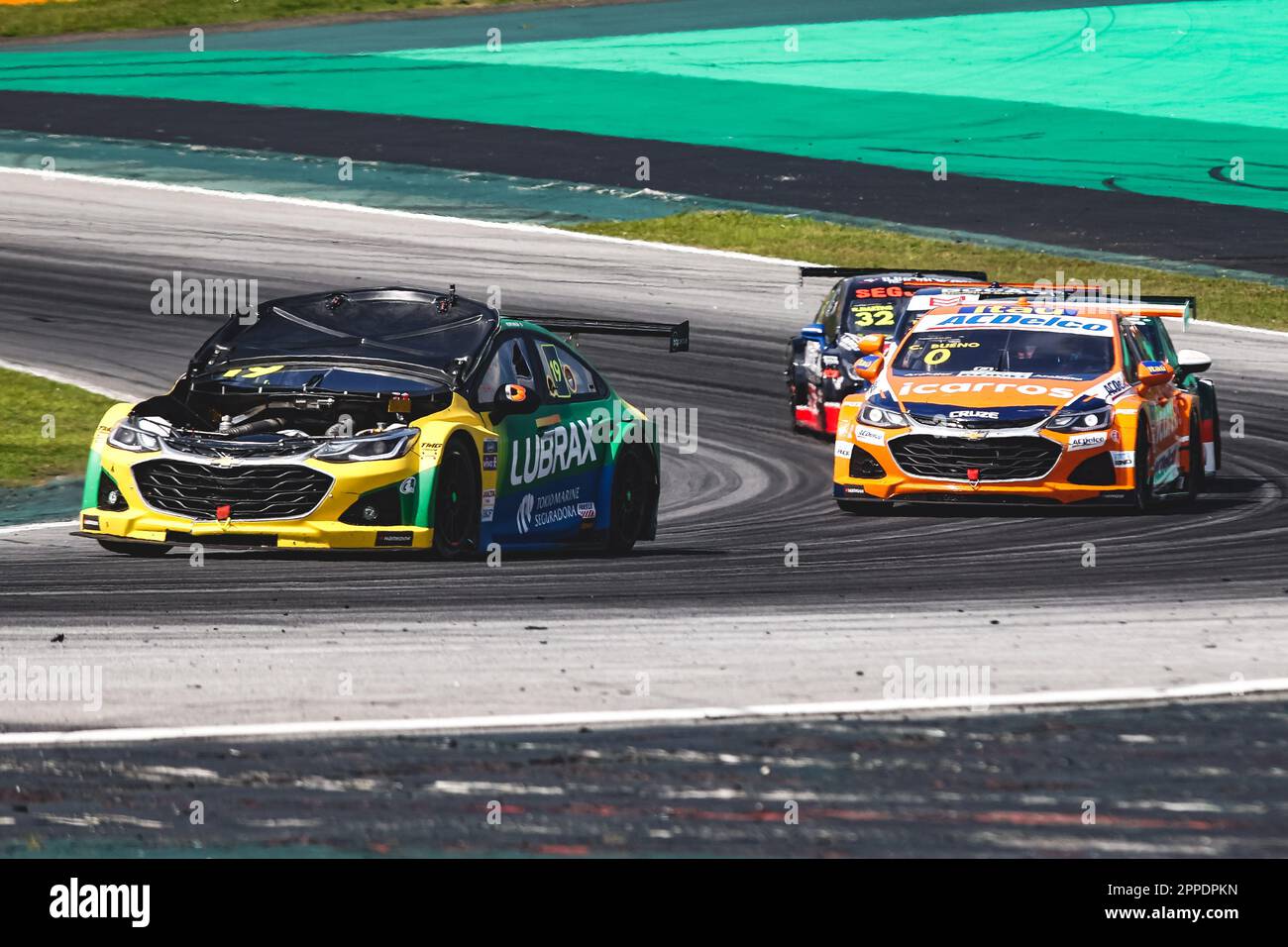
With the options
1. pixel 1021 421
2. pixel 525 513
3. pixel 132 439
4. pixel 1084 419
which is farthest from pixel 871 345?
pixel 132 439

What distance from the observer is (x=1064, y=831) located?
21.7 feet

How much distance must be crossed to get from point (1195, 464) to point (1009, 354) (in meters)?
1.68

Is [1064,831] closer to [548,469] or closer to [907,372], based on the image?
[548,469]

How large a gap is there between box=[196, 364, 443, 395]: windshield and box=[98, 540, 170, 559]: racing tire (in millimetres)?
997

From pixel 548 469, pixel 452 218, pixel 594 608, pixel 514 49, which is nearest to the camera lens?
pixel 594 608

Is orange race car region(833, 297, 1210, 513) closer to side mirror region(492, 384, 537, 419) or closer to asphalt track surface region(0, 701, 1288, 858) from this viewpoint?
side mirror region(492, 384, 537, 419)

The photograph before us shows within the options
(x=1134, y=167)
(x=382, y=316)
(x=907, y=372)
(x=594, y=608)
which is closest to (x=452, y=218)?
(x=1134, y=167)

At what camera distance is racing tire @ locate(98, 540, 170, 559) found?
1255 centimetres

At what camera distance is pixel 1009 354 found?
16781 mm

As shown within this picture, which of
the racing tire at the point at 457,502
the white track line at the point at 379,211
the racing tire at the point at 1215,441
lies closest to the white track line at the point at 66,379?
the racing tire at the point at 457,502

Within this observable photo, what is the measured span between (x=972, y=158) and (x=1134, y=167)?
2.43m

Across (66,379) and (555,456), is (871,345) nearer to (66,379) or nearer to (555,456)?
(555,456)

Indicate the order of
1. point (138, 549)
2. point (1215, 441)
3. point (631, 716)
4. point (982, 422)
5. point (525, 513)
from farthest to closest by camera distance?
point (1215, 441) → point (982, 422) → point (525, 513) → point (138, 549) → point (631, 716)

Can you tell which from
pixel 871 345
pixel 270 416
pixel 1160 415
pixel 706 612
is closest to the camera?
pixel 706 612
